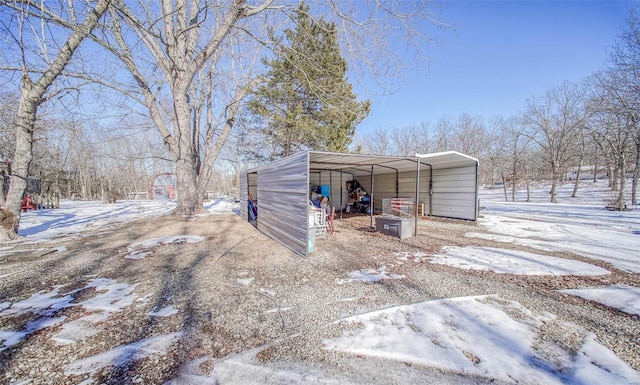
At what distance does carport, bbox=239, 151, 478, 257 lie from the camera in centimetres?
477

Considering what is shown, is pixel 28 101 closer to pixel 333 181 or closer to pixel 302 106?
pixel 302 106

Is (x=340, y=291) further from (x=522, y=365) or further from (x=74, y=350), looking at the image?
(x=74, y=350)

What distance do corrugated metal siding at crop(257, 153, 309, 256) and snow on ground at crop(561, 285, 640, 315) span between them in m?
3.75

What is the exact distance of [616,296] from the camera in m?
2.85

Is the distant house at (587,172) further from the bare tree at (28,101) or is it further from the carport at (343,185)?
the bare tree at (28,101)

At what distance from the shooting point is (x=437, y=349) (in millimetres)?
1937

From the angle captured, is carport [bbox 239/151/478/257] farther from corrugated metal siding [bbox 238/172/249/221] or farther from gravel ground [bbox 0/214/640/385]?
gravel ground [bbox 0/214/640/385]

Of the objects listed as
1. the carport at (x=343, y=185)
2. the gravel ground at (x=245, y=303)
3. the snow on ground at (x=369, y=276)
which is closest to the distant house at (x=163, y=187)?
the carport at (x=343, y=185)

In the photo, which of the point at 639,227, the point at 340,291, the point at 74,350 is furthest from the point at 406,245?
the point at 639,227

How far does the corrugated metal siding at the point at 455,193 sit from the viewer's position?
327 inches

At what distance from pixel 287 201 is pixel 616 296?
191 inches

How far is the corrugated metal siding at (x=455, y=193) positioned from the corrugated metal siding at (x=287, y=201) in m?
6.51

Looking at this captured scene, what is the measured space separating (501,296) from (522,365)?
1.30 meters

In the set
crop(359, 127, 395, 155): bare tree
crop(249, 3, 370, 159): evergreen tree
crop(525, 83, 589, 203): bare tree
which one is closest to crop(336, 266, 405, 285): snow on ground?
crop(249, 3, 370, 159): evergreen tree
